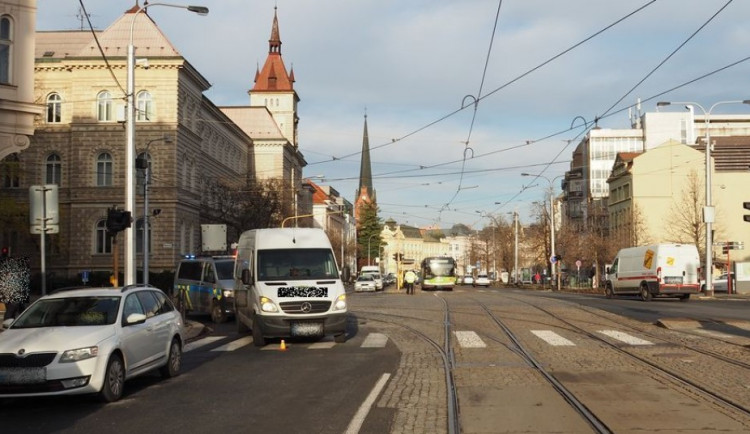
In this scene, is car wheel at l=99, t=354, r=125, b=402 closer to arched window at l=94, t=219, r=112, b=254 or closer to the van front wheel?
the van front wheel

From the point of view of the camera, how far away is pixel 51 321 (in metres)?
11.0

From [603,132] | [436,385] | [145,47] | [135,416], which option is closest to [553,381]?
[436,385]

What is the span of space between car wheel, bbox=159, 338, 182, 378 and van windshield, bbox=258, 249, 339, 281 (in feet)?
15.0

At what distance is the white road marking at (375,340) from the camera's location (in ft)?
55.9

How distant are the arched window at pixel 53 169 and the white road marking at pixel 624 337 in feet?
155

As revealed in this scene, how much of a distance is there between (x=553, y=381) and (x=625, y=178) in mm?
71744

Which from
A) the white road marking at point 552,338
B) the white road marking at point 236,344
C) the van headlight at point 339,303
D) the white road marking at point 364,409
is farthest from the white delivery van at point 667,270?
the white road marking at point 364,409

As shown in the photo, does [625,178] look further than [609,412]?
Yes

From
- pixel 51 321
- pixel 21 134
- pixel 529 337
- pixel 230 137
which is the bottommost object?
pixel 529 337

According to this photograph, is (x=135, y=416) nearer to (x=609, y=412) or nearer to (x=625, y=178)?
(x=609, y=412)

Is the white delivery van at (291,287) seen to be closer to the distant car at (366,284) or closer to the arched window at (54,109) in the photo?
the arched window at (54,109)

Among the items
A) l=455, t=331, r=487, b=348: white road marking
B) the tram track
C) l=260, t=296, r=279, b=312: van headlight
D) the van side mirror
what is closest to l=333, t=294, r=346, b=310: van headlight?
l=260, t=296, r=279, b=312: van headlight

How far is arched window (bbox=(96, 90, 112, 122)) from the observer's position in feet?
182

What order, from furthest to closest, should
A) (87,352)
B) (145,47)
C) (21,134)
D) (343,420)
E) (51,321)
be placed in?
(145,47) → (21,134) → (51,321) → (87,352) → (343,420)
